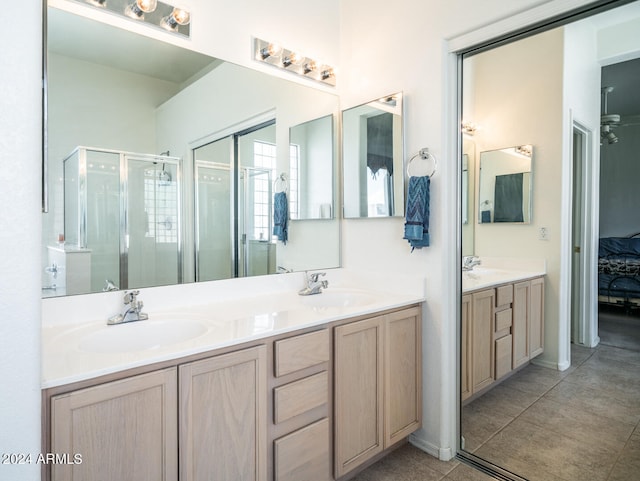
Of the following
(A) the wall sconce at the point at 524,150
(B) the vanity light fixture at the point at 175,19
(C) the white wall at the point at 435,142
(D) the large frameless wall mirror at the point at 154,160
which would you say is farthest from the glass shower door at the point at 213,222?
(A) the wall sconce at the point at 524,150

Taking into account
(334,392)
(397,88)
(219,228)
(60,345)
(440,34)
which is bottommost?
(334,392)

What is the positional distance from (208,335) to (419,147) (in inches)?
56.5

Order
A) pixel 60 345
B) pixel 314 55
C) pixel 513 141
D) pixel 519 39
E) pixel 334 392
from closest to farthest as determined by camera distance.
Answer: pixel 60 345 → pixel 334 392 → pixel 519 39 → pixel 513 141 → pixel 314 55

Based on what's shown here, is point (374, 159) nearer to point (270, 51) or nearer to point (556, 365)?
point (270, 51)

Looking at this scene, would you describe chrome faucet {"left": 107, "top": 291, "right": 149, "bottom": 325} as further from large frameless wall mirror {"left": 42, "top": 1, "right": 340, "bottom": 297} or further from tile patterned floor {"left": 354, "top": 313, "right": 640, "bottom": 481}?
tile patterned floor {"left": 354, "top": 313, "right": 640, "bottom": 481}

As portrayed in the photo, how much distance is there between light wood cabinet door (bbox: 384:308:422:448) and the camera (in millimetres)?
1792

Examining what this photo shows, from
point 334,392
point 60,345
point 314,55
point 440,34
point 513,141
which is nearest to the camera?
point 60,345

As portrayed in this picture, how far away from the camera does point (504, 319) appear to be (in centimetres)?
210

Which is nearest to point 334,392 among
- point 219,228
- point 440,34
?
point 219,228

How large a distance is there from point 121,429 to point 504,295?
1.94 meters

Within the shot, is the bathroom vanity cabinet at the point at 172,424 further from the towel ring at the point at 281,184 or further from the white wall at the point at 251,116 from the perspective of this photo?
the towel ring at the point at 281,184

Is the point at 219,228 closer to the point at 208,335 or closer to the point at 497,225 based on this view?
the point at 208,335

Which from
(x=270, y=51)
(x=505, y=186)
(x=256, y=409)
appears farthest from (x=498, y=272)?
(x=270, y=51)

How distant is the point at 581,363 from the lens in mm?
1936
